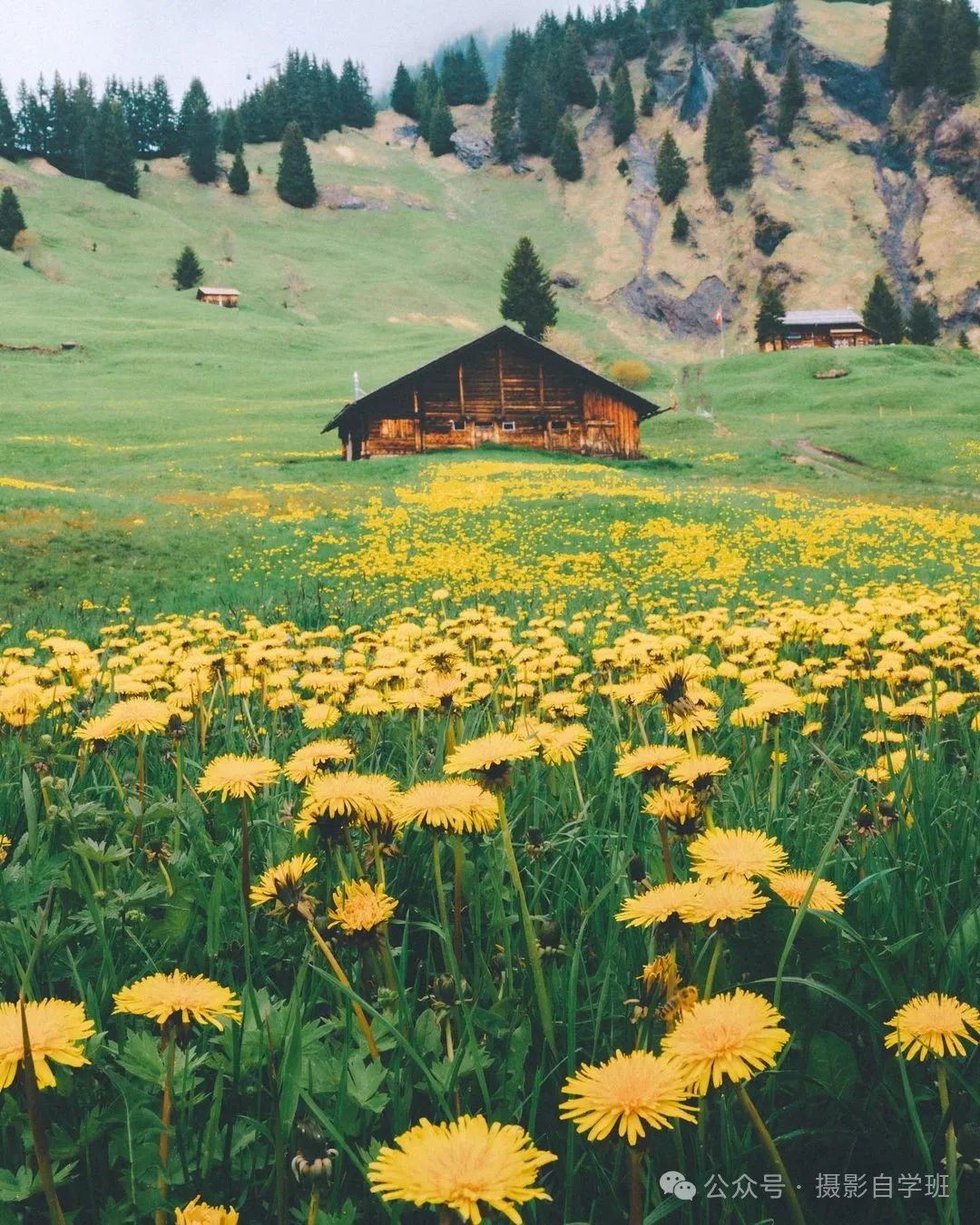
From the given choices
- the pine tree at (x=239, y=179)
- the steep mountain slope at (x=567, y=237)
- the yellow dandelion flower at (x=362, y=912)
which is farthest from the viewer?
the pine tree at (x=239, y=179)

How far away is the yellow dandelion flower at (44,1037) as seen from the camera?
0.89 metres

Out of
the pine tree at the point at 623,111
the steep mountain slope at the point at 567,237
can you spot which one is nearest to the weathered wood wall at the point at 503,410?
the steep mountain slope at the point at 567,237

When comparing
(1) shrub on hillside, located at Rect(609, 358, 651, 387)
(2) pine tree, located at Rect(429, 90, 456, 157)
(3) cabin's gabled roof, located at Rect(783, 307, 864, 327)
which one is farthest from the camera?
(2) pine tree, located at Rect(429, 90, 456, 157)

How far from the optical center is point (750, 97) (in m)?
130

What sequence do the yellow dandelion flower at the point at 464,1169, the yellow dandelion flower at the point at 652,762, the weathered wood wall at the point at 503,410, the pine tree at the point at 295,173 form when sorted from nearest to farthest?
the yellow dandelion flower at the point at 464,1169
the yellow dandelion flower at the point at 652,762
the weathered wood wall at the point at 503,410
the pine tree at the point at 295,173

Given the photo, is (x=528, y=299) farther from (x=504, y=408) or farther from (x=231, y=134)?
(x=231, y=134)

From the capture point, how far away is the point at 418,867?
7.06 ft

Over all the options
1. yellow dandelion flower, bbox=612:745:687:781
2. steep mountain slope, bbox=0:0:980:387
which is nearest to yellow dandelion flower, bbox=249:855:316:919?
yellow dandelion flower, bbox=612:745:687:781

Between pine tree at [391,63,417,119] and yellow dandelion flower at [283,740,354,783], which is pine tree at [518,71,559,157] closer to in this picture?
pine tree at [391,63,417,119]

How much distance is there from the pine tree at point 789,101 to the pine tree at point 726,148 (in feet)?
24.1

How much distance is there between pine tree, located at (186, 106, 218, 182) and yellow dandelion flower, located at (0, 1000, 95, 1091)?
504 feet

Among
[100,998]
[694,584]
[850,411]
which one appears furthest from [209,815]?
[850,411]

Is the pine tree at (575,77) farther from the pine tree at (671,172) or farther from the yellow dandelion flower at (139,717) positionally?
the yellow dandelion flower at (139,717)

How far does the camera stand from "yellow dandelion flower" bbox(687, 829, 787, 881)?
3.99ft
